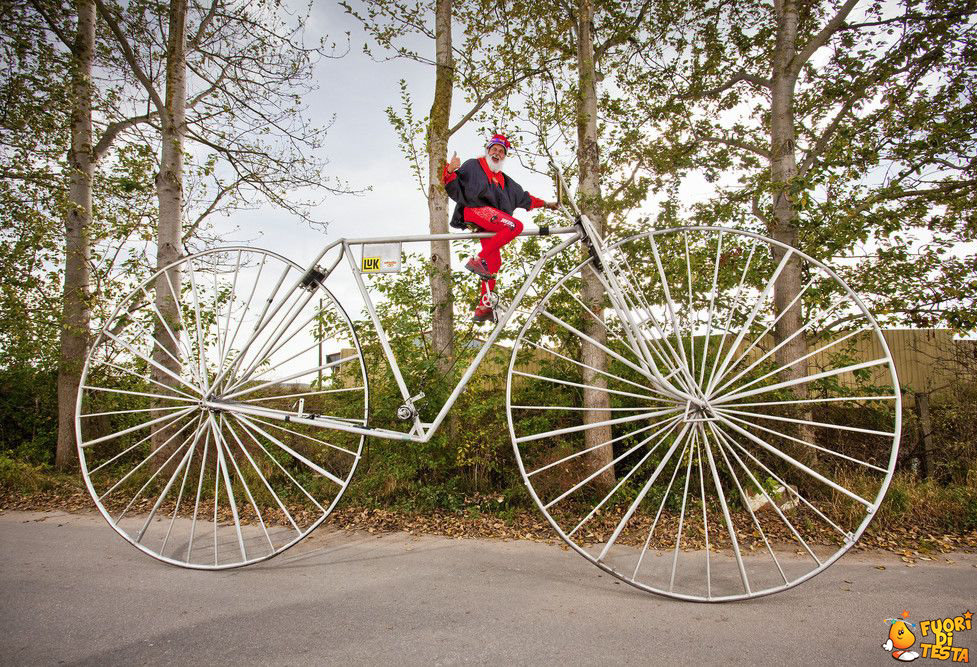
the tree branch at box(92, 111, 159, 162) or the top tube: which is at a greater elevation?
the tree branch at box(92, 111, 159, 162)

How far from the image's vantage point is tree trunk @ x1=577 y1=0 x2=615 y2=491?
5.48 meters

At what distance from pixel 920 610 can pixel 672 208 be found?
5064mm

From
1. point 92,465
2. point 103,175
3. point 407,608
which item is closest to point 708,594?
point 407,608

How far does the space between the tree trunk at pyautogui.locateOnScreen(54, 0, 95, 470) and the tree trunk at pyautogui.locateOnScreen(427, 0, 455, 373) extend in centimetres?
521

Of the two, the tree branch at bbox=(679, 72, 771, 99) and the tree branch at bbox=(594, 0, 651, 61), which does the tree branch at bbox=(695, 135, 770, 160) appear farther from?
the tree branch at bbox=(594, 0, 651, 61)

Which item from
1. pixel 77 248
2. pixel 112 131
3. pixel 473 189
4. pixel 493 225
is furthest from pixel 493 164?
pixel 112 131

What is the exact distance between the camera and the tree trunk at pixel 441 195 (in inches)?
230

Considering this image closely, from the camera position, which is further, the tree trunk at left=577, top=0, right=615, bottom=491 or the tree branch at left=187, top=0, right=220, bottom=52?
the tree branch at left=187, top=0, right=220, bottom=52

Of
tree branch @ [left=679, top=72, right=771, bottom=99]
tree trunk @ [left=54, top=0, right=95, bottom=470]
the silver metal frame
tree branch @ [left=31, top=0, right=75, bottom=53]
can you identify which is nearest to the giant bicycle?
the silver metal frame

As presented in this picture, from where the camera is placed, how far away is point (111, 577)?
12.2 ft

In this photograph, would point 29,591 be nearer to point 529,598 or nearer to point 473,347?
point 529,598

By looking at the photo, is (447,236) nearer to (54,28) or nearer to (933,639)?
(933,639)

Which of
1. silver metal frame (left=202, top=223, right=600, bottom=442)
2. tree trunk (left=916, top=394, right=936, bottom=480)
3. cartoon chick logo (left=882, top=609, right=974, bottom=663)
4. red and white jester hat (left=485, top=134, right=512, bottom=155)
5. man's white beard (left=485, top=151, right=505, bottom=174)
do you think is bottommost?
cartoon chick logo (left=882, top=609, right=974, bottom=663)

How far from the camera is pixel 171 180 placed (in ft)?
22.3
